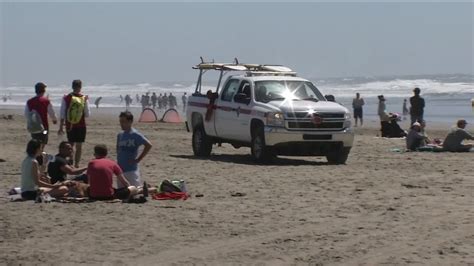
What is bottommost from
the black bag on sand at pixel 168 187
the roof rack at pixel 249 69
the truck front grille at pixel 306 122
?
the black bag on sand at pixel 168 187

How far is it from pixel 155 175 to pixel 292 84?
4243 millimetres

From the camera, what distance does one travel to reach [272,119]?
1797cm

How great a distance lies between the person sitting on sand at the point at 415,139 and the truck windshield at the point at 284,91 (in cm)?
341

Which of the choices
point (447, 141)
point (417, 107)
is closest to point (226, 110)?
point (447, 141)

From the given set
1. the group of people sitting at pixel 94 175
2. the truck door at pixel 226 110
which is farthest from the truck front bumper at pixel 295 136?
the group of people sitting at pixel 94 175

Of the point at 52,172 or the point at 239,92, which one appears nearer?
the point at 52,172

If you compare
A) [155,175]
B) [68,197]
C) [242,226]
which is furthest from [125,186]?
[155,175]

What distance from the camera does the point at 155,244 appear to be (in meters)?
9.33

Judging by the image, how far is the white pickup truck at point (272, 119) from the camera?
705 inches

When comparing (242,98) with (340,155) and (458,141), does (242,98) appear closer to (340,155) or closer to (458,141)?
(340,155)

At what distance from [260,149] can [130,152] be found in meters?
5.69

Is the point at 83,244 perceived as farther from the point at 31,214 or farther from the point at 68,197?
the point at 68,197

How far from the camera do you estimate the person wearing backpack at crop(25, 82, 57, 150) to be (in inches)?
624

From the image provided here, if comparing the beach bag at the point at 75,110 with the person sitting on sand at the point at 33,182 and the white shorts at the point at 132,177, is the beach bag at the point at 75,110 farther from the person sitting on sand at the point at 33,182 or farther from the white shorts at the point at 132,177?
the person sitting on sand at the point at 33,182
